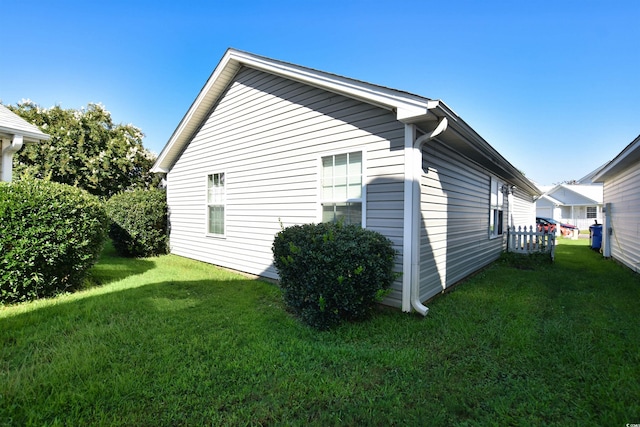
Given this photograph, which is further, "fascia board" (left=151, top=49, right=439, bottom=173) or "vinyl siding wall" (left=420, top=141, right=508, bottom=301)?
"vinyl siding wall" (left=420, top=141, right=508, bottom=301)

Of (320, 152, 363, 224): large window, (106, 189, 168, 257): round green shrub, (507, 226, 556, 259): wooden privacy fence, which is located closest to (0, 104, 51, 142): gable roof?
(106, 189, 168, 257): round green shrub

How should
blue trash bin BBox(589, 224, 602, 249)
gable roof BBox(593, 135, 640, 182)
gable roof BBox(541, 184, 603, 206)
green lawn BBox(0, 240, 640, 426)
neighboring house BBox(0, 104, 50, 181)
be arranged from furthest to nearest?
gable roof BBox(541, 184, 603, 206) < blue trash bin BBox(589, 224, 602, 249) < gable roof BBox(593, 135, 640, 182) < neighboring house BBox(0, 104, 50, 181) < green lawn BBox(0, 240, 640, 426)

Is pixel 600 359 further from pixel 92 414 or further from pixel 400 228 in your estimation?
pixel 92 414

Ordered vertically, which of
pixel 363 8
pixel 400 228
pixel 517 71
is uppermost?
pixel 363 8

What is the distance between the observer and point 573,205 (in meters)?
29.6

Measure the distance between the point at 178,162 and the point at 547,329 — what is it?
9885mm

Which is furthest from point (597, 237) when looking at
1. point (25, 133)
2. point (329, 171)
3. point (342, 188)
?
point (25, 133)

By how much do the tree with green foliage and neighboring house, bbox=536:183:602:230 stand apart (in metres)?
33.4

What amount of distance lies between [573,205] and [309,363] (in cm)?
3739

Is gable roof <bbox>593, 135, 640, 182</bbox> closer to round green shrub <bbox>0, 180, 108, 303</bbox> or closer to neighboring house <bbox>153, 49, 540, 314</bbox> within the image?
neighboring house <bbox>153, 49, 540, 314</bbox>

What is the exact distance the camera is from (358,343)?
136 inches

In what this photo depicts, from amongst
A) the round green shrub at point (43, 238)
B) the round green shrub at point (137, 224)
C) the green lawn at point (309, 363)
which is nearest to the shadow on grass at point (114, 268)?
the round green shrub at point (137, 224)

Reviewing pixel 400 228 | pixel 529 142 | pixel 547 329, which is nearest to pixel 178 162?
pixel 400 228

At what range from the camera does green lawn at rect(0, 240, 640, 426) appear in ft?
7.34
